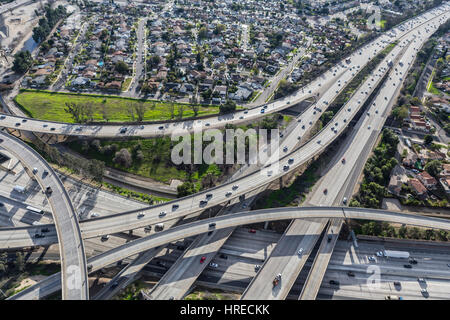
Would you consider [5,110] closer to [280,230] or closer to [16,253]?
[16,253]

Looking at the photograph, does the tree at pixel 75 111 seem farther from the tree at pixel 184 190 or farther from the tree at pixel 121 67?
the tree at pixel 184 190

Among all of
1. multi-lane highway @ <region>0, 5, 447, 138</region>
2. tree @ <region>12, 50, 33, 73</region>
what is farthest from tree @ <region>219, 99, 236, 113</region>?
tree @ <region>12, 50, 33, 73</region>

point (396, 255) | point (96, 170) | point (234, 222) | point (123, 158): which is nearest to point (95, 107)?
point (123, 158)

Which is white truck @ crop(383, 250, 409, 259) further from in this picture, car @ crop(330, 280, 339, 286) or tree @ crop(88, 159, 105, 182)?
tree @ crop(88, 159, 105, 182)

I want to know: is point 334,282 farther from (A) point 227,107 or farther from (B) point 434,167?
(A) point 227,107

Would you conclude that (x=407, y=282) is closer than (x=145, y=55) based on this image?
Yes

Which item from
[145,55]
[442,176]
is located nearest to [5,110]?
[145,55]
